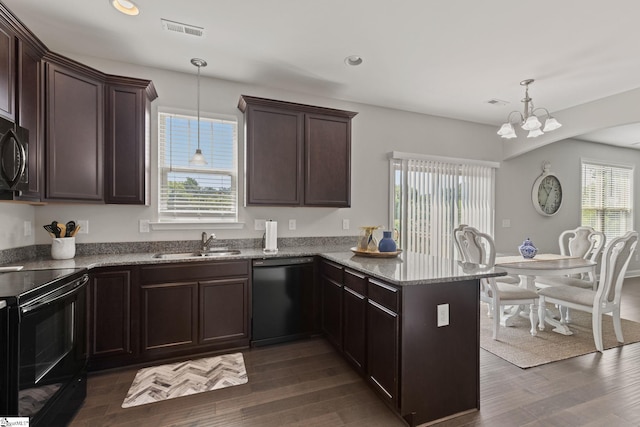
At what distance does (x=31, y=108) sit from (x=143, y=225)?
4.21ft

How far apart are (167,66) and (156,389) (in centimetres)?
301

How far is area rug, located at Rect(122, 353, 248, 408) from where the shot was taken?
2186mm

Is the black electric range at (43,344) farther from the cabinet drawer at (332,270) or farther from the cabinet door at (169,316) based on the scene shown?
the cabinet drawer at (332,270)

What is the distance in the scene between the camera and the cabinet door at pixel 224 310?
2.73m

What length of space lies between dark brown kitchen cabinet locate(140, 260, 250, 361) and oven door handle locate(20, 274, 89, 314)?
0.52 m

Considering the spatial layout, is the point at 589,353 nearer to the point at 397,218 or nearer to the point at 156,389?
the point at 397,218

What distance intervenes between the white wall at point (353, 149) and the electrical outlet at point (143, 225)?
3 cm

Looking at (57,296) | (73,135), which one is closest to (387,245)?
(57,296)

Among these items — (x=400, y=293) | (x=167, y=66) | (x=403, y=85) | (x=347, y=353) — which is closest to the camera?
(x=400, y=293)

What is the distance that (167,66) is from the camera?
3074 millimetres

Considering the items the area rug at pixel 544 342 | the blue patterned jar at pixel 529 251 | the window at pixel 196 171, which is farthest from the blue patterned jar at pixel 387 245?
the blue patterned jar at pixel 529 251

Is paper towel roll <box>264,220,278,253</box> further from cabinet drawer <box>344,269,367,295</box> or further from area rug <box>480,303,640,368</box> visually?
area rug <box>480,303,640,368</box>

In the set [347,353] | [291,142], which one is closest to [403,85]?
[291,142]

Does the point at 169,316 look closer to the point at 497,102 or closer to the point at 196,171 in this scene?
the point at 196,171
